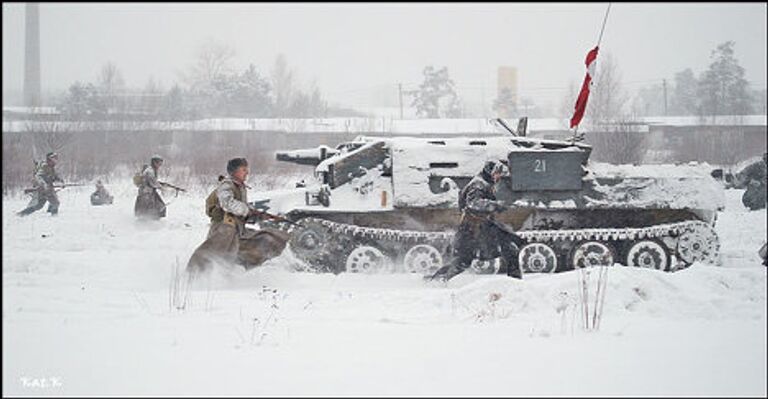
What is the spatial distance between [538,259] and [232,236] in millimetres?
4416

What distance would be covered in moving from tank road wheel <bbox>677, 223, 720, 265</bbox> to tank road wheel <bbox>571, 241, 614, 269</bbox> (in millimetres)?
1046

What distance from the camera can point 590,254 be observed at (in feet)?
31.1

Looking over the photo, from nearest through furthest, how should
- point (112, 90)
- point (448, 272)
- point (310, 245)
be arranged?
1. point (448, 272)
2. point (310, 245)
3. point (112, 90)

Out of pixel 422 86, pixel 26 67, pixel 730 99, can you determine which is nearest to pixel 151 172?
pixel 26 67

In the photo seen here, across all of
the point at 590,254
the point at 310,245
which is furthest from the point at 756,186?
the point at 310,245

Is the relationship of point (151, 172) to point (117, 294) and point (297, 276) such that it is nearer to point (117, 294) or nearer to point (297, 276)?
point (297, 276)

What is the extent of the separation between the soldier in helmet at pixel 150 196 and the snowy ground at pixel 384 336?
4920 millimetres

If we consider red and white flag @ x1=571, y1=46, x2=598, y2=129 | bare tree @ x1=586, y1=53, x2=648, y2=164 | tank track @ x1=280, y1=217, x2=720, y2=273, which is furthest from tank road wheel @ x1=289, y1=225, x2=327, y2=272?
bare tree @ x1=586, y1=53, x2=648, y2=164

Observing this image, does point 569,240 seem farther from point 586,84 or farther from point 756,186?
point 756,186

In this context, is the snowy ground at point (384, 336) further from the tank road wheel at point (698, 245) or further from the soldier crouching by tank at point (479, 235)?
the tank road wheel at point (698, 245)

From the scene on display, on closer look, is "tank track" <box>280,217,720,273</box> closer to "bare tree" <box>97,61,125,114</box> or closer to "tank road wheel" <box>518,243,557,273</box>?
"tank road wheel" <box>518,243,557,273</box>

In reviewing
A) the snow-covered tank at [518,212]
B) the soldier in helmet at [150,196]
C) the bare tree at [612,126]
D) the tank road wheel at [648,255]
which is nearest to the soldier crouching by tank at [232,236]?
the snow-covered tank at [518,212]

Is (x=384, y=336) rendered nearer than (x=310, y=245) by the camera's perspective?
Yes

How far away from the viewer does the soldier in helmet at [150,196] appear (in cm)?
1323
